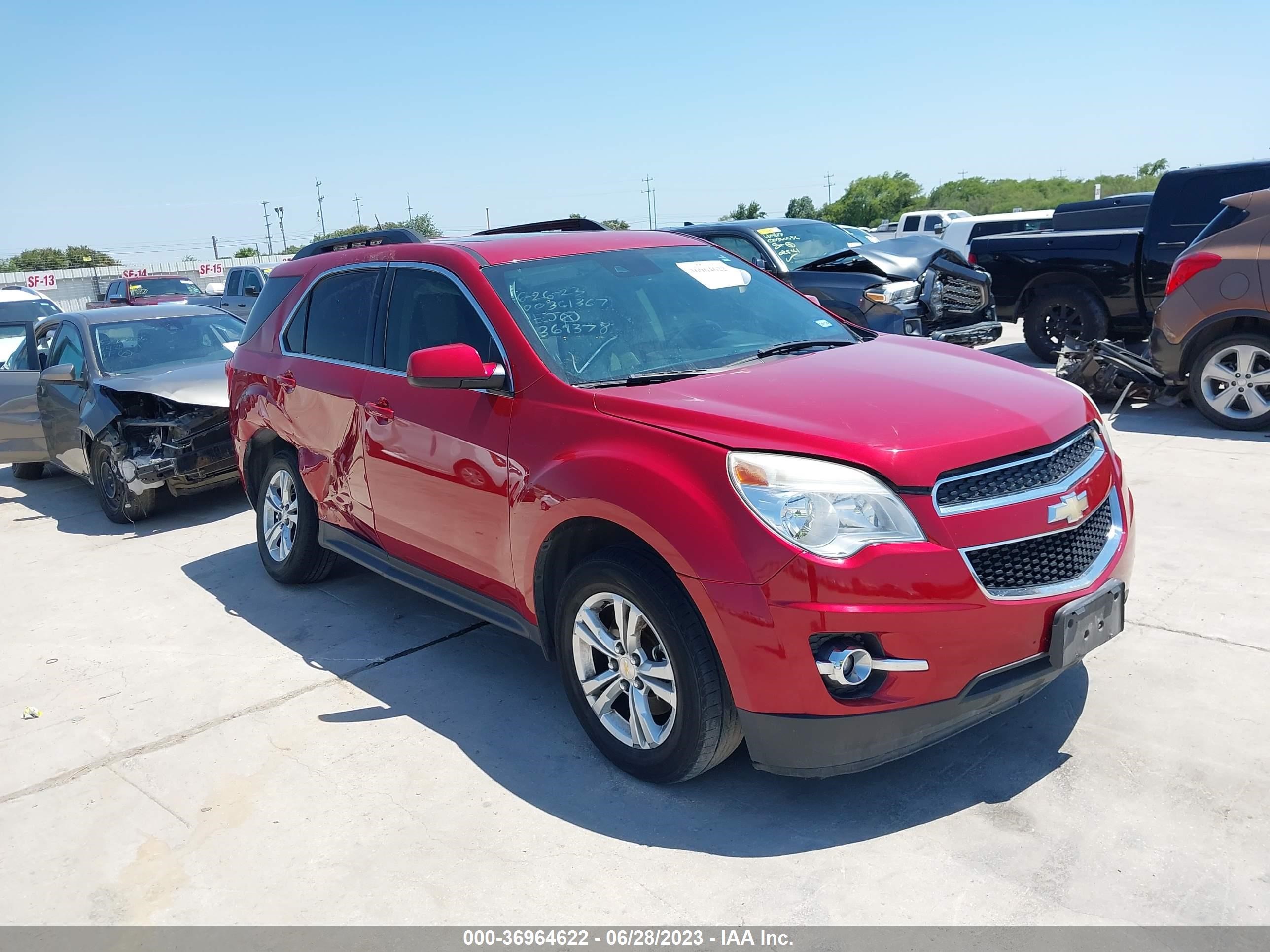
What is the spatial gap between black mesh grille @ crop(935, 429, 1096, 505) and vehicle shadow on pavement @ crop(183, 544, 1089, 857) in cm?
101

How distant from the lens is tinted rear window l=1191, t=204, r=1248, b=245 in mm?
7680

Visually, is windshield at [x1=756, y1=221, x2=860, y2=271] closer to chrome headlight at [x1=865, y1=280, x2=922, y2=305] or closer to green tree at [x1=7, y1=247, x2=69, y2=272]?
chrome headlight at [x1=865, y1=280, x2=922, y2=305]

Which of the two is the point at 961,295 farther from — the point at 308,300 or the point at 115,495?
the point at 115,495

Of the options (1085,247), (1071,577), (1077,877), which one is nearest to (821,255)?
(1085,247)

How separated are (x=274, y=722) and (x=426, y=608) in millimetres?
1352

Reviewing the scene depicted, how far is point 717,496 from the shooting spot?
3.06 m

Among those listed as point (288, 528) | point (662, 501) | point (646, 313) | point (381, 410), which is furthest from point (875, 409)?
point (288, 528)

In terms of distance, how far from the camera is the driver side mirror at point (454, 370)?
3.83 m

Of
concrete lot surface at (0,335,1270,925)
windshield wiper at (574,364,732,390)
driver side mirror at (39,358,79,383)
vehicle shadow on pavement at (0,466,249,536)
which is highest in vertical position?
windshield wiper at (574,364,732,390)

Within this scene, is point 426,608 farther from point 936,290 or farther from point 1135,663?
point 936,290

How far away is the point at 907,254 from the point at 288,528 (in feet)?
22.7

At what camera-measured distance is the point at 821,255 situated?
34.3 feet

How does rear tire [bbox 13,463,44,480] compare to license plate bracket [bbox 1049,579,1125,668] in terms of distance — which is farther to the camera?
rear tire [bbox 13,463,44,480]

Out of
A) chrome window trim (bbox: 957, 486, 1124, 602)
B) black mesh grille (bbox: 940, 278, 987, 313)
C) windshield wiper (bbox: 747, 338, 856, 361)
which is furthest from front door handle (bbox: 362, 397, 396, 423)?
black mesh grille (bbox: 940, 278, 987, 313)
